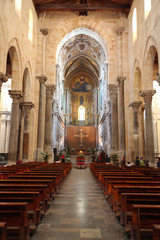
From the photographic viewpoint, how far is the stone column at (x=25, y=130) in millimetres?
18014

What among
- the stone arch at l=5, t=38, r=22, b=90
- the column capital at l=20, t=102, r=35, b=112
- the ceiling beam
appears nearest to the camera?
the stone arch at l=5, t=38, r=22, b=90

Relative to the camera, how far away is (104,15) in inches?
908

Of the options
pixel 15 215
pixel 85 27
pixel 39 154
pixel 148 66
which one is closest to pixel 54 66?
pixel 85 27

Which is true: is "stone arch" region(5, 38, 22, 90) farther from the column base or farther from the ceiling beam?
the ceiling beam

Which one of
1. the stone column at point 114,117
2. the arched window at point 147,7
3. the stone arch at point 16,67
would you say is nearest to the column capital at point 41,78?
the stone arch at point 16,67

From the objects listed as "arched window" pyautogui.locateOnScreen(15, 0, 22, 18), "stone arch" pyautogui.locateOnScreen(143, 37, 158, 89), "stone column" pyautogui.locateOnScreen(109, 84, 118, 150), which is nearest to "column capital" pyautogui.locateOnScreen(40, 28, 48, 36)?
"arched window" pyautogui.locateOnScreen(15, 0, 22, 18)

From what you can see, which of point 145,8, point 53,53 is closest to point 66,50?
point 53,53

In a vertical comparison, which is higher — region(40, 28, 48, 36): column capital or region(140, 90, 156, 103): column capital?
region(40, 28, 48, 36): column capital

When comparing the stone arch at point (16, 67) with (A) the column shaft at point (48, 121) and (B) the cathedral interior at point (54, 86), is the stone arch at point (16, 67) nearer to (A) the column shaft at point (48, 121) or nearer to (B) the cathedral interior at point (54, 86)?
(B) the cathedral interior at point (54, 86)

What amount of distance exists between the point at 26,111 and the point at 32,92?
2.23 m

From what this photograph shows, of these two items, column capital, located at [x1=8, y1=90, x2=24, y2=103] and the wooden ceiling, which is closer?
column capital, located at [x1=8, y1=90, x2=24, y2=103]

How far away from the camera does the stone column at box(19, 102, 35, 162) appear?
18014 millimetres

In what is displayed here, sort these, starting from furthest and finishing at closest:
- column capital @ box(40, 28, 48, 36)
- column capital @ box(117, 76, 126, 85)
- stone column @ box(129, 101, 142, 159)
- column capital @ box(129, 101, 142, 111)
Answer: column capital @ box(40, 28, 48, 36)
column capital @ box(117, 76, 126, 85)
column capital @ box(129, 101, 142, 111)
stone column @ box(129, 101, 142, 159)

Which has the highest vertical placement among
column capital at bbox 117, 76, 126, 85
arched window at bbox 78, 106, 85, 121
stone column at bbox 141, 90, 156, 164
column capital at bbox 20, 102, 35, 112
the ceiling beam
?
the ceiling beam
